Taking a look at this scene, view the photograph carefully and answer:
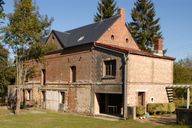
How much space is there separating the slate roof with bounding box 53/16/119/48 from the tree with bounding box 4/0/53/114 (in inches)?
136

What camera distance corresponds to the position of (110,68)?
24.0 m

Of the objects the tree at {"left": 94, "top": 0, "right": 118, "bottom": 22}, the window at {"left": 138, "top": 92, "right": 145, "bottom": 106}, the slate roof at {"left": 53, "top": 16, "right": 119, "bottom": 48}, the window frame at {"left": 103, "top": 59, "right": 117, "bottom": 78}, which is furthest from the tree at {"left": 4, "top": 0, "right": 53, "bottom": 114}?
the tree at {"left": 94, "top": 0, "right": 118, "bottom": 22}

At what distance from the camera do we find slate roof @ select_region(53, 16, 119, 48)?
27908 millimetres

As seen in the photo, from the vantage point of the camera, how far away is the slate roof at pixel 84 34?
27.9 m

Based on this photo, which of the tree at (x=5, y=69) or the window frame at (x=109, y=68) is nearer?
the window frame at (x=109, y=68)

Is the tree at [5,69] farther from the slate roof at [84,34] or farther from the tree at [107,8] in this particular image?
the tree at [107,8]

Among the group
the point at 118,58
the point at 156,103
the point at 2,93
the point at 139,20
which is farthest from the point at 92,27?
the point at 2,93

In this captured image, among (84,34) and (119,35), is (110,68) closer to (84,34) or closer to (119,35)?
(119,35)

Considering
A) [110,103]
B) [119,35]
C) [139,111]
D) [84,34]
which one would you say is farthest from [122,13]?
[139,111]

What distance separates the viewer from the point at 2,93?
45844mm

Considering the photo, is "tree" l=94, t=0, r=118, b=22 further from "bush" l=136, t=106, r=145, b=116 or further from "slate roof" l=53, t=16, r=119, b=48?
"bush" l=136, t=106, r=145, b=116

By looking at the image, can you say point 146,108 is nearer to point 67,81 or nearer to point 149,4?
point 67,81

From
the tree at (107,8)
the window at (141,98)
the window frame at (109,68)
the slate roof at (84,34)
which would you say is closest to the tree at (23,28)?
the slate roof at (84,34)

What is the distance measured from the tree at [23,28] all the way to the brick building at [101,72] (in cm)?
363
